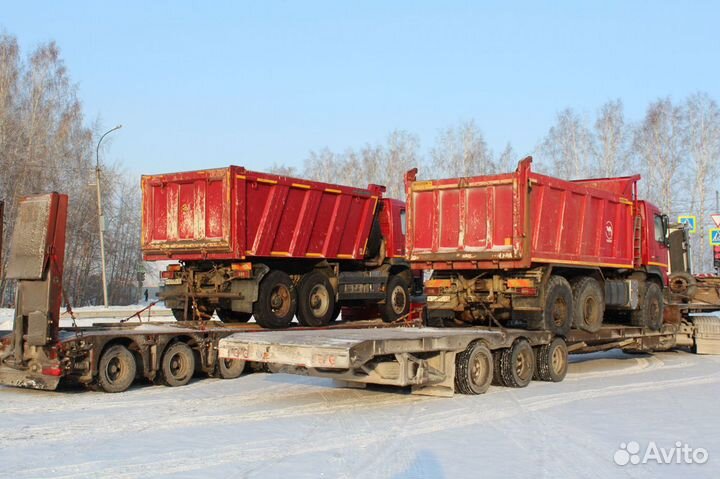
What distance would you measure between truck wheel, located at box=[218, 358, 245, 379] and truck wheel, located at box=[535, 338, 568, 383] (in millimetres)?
4753

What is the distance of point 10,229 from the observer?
37812 mm

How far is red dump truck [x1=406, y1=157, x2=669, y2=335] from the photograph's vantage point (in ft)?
41.8

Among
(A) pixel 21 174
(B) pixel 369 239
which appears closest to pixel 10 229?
Result: (A) pixel 21 174

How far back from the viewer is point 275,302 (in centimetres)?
1497

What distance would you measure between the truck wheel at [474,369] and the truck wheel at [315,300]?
4.48 metres

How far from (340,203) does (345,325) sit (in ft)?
8.41

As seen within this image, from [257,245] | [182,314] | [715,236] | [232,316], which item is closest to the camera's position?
[257,245]

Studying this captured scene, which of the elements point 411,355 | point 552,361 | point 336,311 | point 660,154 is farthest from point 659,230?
point 660,154

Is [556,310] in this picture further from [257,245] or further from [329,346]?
[329,346]

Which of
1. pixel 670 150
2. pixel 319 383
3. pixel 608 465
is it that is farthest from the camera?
pixel 670 150

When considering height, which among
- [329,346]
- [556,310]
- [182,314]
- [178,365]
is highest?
[556,310]

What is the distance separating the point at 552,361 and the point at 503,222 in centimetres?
235

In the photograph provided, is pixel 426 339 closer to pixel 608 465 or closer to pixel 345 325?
pixel 608 465

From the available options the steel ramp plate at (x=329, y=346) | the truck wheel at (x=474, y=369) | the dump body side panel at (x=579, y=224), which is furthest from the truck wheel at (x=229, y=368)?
the dump body side panel at (x=579, y=224)
